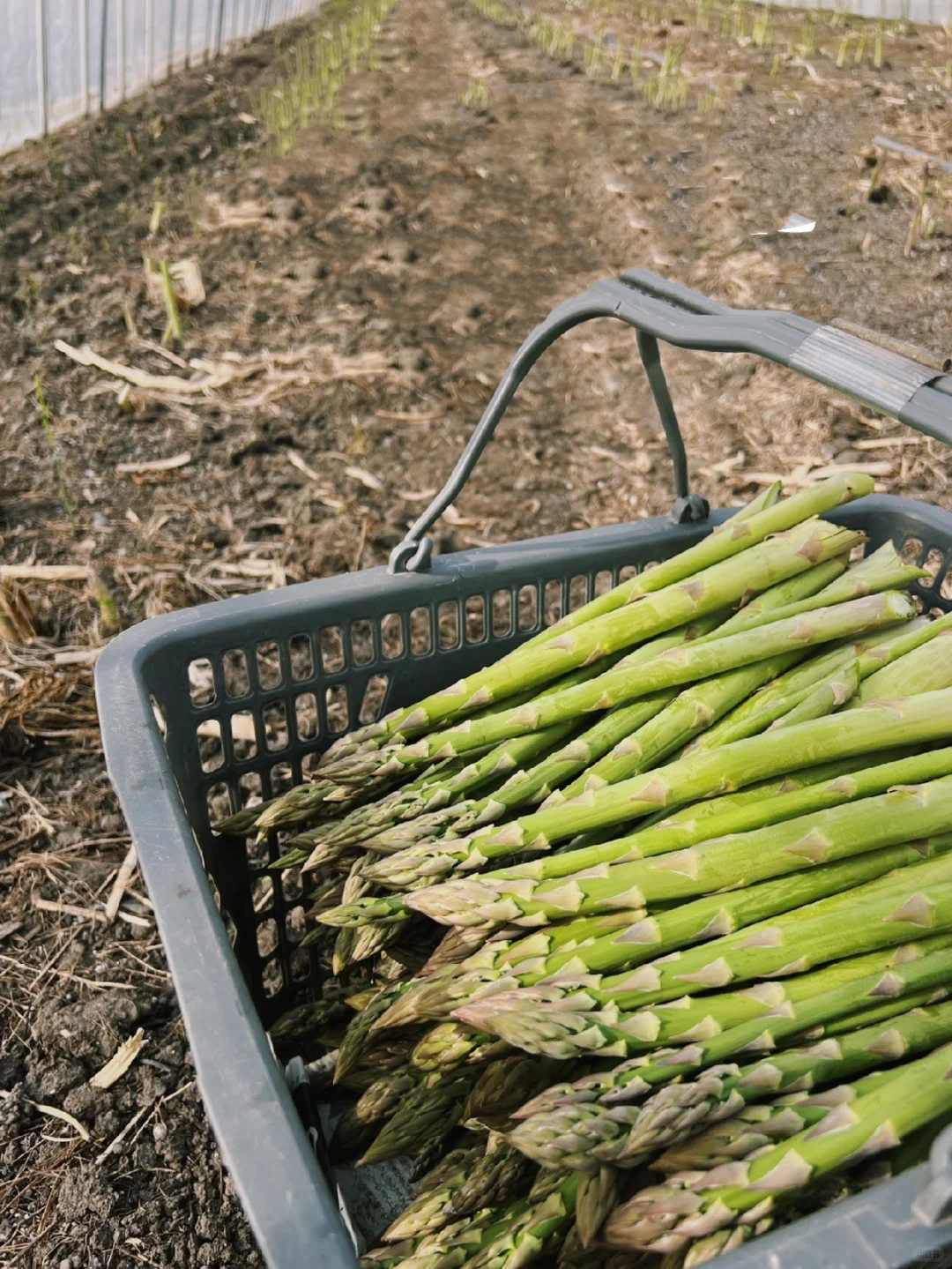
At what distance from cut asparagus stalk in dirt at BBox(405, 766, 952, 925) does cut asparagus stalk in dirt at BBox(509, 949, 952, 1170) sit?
0.52 feet

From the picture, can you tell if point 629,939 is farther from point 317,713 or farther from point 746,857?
point 317,713

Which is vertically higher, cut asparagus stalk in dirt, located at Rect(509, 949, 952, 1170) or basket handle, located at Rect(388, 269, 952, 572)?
basket handle, located at Rect(388, 269, 952, 572)

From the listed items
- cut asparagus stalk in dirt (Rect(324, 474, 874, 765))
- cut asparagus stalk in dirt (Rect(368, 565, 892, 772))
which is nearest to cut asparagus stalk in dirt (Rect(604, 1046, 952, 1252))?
cut asparagus stalk in dirt (Rect(368, 565, 892, 772))

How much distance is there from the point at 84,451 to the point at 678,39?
8802 mm

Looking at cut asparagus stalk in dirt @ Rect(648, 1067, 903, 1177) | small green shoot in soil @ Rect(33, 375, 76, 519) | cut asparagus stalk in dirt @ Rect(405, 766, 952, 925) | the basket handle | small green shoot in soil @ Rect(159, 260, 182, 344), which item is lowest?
small green shoot in soil @ Rect(33, 375, 76, 519)

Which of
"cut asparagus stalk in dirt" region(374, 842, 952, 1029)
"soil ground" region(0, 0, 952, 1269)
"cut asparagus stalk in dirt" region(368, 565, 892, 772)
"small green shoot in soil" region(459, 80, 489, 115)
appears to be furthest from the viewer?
"small green shoot in soil" region(459, 80, 489, 115)

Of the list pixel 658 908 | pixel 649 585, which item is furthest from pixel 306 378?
pixel 658 908

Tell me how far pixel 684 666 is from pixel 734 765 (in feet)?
0.76

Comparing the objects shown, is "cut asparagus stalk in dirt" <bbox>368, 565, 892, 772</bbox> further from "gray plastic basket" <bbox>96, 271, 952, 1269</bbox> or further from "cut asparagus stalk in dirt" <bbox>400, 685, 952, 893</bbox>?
"gray plastic basket" <bbox>96, 271, 952, 1269</bbox>

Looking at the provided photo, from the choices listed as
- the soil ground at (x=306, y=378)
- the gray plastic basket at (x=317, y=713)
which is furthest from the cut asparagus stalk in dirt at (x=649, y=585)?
the soil ground at (x=306, y=378)

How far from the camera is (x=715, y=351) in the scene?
60.6 inches

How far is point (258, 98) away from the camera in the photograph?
877cm

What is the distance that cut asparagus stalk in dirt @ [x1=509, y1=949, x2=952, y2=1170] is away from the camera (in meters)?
1.15

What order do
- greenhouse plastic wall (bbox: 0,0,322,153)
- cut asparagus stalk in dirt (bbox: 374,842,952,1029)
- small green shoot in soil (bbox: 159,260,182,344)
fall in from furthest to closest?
greenhouse plastic wall (bbox: 0,0,322,153)
small green shoot in soil (bbox: 159,260,182,344)
cut asparagus stalk in dirt (bbox: 374,842,952,1029)
